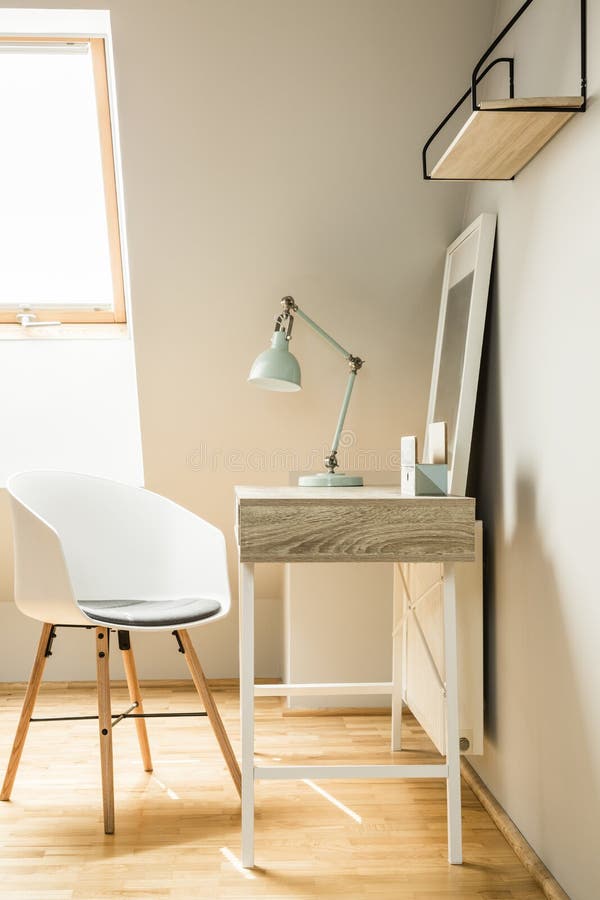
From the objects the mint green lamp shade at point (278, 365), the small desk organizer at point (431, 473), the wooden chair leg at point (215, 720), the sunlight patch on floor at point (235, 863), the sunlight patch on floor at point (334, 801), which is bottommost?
the sunlight patch on floor at point (334, 801)

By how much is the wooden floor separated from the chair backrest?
19.0 inches

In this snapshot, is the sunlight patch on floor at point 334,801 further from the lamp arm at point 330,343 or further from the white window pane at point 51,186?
the white window pane at point 51,186

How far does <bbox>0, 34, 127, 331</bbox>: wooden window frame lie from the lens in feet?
8.34

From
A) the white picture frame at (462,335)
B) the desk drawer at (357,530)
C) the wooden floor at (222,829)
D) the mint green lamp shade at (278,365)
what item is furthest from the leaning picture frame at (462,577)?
the mint green lamp shade at (278,365)

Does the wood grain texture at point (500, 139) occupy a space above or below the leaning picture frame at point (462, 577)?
above

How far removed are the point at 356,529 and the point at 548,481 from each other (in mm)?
410

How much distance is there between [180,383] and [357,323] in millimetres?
573

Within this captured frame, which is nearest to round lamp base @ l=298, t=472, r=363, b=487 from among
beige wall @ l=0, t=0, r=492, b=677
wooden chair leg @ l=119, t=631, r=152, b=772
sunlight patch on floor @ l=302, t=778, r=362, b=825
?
beige wall @ l=0, t=0, r=492, b=677

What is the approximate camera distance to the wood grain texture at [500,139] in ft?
5.41

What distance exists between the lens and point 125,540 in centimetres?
260

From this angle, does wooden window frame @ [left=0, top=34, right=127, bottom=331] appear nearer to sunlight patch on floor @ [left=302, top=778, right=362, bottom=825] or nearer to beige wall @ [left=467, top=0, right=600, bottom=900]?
beige wall @ [left=467, top=0, right=600, bottom=900]

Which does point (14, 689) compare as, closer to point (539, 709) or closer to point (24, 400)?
point (24, 400)

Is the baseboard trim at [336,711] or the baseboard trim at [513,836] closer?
the baseboard trim at [513,836]

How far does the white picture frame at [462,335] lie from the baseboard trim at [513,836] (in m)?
0.74
